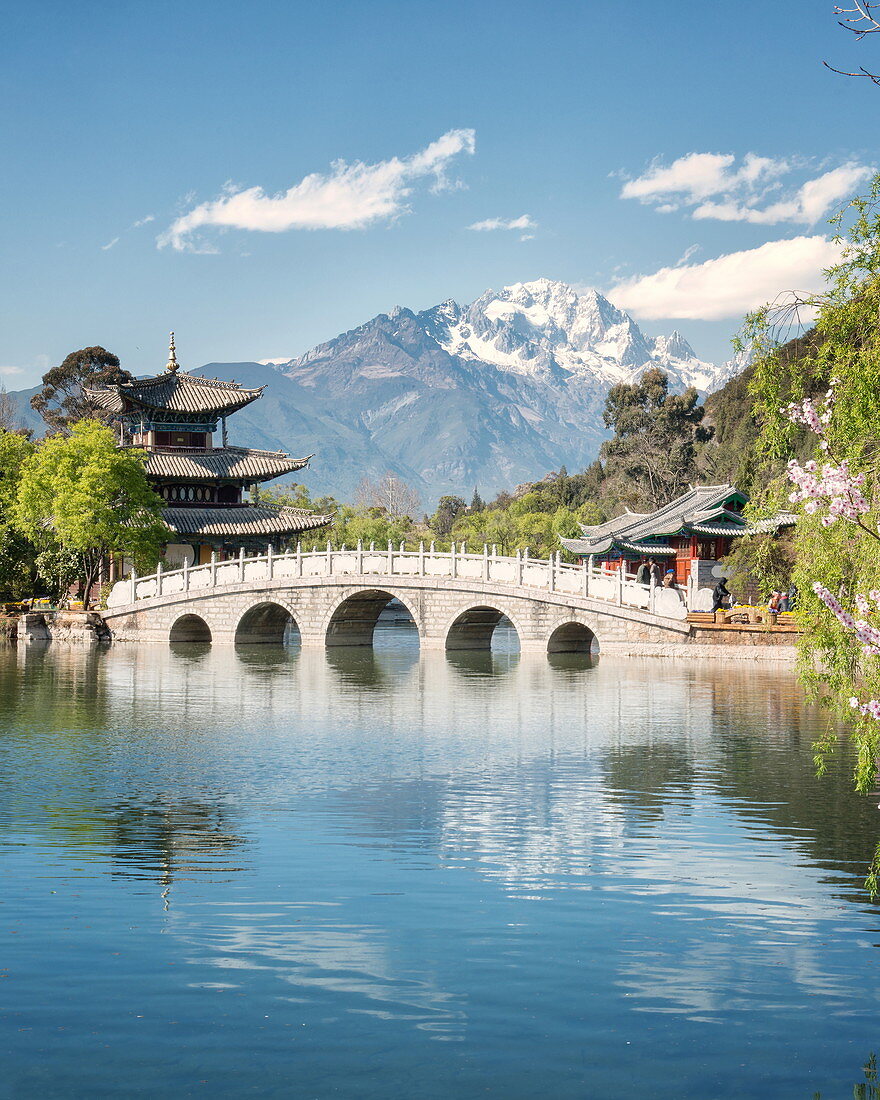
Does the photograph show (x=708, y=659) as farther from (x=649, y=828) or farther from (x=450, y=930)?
(x=450, y=930)

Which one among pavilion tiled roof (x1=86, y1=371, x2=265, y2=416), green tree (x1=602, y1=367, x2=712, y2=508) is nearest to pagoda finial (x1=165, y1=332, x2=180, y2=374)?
pavilion tiled roof (x1=86, y1=371, x2=265, y2=416)

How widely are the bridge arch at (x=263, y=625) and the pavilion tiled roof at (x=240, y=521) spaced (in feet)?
22.8

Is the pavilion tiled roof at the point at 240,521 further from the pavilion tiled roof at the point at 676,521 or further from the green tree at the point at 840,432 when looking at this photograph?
the green tree at the point at 840,432

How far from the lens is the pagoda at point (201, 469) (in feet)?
172

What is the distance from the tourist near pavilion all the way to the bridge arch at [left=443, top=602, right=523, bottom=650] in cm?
663

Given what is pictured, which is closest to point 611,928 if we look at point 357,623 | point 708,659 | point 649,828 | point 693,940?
point 693,940

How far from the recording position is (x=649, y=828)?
13461 mm

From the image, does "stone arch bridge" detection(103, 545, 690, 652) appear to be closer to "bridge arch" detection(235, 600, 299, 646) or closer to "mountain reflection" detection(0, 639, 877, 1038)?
"bridge arch" detection(235, 600, 299, 646)

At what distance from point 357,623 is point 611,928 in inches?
1341


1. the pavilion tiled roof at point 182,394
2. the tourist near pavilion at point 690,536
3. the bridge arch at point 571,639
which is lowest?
the bridge arch at point 571,639

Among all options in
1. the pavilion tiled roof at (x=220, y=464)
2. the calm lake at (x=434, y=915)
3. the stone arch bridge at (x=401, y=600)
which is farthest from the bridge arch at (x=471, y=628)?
the calm lake at (x=434, y=915)

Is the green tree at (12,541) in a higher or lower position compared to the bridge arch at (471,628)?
higher

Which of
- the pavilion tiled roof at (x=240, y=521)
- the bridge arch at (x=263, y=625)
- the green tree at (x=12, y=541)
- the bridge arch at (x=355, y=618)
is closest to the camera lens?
the bridge arch at (x=355, y=618)

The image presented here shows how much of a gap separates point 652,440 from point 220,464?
1247 inches
